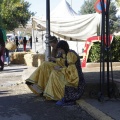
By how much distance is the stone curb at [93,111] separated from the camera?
5.70 meters

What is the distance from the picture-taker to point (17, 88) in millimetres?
9195

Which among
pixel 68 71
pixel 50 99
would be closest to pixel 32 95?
A: pixel 50 99

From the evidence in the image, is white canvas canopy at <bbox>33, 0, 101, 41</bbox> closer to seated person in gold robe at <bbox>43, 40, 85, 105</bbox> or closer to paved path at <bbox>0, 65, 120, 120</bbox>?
paved path at <bbox>0, 65, 120, 120</bbox>

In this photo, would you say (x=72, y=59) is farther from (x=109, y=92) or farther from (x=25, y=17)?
(x=25, y=17)

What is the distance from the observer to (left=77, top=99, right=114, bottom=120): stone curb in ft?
18.7

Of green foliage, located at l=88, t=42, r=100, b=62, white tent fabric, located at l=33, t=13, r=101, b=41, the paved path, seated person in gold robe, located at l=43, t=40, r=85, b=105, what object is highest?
white tent fabric, located at l=33, t=13, r=101, b=41

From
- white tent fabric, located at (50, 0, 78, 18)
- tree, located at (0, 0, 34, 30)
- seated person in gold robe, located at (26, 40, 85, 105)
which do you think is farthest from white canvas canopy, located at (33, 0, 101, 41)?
tree, located at (0, 0, 34, 30)

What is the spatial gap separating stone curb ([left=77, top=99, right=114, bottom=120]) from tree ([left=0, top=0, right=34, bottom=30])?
1404 inches

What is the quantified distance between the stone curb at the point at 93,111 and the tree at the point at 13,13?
35.7m

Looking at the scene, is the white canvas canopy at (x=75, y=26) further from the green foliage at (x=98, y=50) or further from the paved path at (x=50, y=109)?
the paved path at (x=50, y=109)

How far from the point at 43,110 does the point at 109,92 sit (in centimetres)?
142

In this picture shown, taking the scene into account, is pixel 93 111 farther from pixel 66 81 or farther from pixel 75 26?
pixel 75 26

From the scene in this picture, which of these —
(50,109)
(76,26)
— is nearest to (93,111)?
(50,109)

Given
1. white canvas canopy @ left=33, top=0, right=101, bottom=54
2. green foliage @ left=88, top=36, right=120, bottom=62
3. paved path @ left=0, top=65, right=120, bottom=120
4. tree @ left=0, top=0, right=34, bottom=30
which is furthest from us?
tree @ left=0, top=0, right=34, bottom=30
